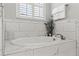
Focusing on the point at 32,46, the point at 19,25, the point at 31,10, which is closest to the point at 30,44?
the point at 32,46

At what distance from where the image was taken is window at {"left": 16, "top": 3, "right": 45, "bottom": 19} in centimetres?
111

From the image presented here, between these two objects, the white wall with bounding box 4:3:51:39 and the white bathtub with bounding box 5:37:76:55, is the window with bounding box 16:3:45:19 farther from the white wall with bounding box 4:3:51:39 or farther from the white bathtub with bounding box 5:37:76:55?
the white bathtub with bounding box 5:37:76:55

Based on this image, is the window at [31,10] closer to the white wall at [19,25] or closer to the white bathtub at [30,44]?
the white wall at [19,25]

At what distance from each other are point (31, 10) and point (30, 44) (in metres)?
0.38

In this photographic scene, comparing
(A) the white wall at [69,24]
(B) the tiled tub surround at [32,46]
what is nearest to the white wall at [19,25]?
(B) the tiled tub surround at [32,46]

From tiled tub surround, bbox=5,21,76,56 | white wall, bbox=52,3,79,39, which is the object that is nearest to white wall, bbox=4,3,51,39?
tiled tub surround, bbox=5,21,76,56

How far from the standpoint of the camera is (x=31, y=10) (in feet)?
3.77

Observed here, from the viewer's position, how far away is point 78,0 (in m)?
1.15

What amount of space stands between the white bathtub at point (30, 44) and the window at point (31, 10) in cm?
26

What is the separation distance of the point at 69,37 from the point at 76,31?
11cm

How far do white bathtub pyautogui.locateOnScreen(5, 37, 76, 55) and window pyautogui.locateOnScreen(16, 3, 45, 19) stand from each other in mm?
256

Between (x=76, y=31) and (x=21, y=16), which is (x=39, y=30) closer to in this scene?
(x=21, y=16)

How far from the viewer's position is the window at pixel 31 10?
1105mm

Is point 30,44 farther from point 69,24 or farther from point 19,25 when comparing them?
point 69,24
